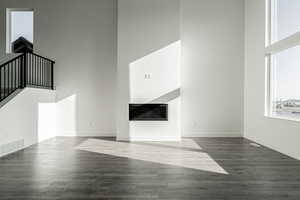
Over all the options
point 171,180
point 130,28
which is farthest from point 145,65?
point 171,180

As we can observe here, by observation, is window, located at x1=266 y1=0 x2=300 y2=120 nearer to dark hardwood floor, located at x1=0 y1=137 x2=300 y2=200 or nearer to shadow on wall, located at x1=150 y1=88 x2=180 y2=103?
dark hardwood floor, located at x1=0 y1=137 x2=300 y2=200

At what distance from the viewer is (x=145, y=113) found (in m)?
6.80

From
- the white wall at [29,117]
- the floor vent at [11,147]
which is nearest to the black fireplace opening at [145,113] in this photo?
the white wall at [29,117]

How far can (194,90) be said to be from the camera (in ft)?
24.4

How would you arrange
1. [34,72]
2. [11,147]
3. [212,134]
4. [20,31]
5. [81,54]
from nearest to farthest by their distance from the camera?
[11,147] → [34,72] → [212,134] → [81,54] → [20,31]

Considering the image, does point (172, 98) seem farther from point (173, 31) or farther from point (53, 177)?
point (53, 177)

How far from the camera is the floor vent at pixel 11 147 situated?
4.81 metres

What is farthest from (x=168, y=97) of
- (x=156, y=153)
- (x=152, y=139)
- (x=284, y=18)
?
(x=284, y=18)

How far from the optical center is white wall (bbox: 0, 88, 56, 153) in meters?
4.97

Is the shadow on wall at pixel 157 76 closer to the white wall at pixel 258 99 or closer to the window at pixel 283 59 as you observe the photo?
the white wall at pixel 258 99

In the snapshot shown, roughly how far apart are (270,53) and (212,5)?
249 centimetres

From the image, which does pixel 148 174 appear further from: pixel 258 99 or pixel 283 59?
pixel 258 99

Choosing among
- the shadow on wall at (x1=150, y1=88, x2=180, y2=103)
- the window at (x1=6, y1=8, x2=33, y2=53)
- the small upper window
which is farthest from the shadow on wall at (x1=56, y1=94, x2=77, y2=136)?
the small upper window

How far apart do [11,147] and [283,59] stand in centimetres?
560
